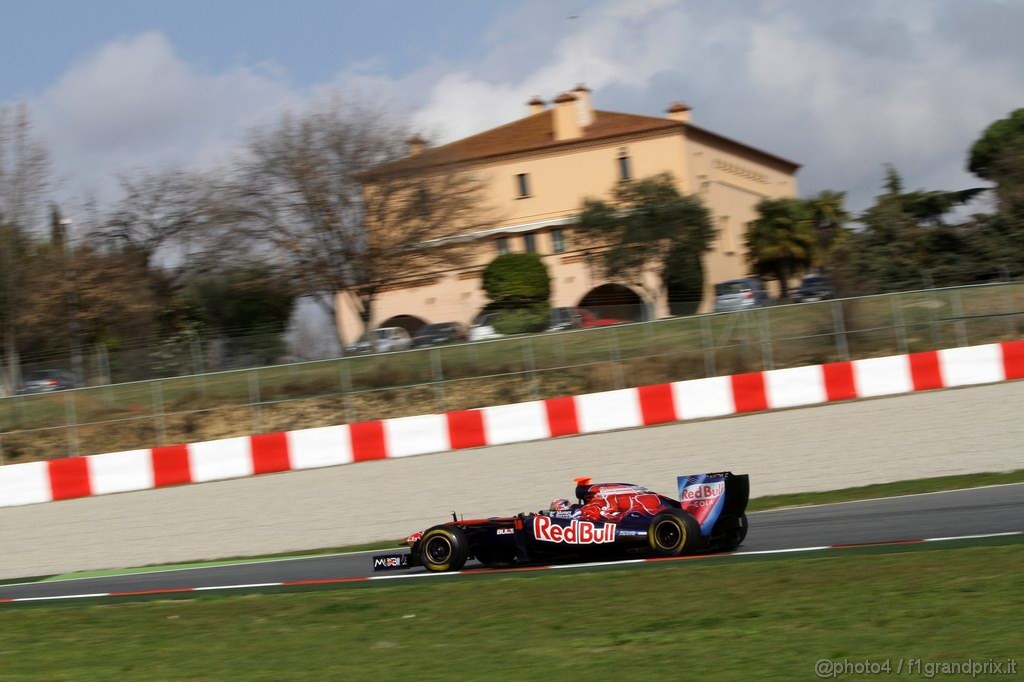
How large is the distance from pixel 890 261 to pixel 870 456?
29.1 meters

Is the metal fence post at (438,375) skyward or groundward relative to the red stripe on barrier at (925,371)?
skyward

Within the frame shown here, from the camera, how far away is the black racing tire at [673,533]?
353 inches

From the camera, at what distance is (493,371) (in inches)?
909

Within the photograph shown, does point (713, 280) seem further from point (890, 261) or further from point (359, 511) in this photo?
point (359, 511)

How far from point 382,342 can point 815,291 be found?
14.0m

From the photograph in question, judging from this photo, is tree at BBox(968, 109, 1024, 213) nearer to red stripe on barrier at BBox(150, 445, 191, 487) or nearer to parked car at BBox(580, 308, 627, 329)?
parked car at BBox(580, 308, 627, 329)

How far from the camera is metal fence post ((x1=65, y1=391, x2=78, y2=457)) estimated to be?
21.8m

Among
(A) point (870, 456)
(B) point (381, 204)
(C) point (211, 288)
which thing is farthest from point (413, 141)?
(A) point (870, 456)

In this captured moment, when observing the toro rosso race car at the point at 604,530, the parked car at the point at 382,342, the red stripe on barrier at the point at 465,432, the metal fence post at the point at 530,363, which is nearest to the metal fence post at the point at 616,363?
the metal fence post at the point at 530,363

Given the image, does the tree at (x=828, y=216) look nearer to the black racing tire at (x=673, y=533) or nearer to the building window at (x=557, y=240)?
the building window at (x=557, y=240)

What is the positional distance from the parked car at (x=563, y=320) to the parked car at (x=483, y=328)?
1340 millimetres

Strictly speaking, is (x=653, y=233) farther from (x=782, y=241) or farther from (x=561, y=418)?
(x=561, y=418)

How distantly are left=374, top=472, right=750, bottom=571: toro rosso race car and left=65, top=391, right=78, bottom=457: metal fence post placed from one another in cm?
1422

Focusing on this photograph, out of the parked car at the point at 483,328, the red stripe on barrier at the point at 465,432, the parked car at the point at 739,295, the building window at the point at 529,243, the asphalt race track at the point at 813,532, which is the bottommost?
the asphalt race track at the point at 813,532
